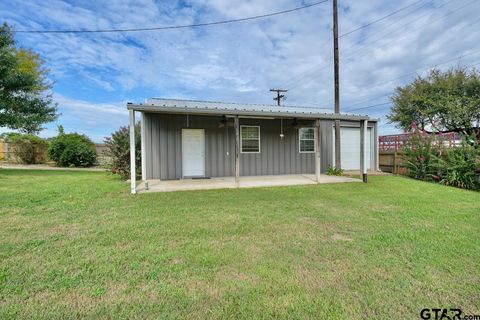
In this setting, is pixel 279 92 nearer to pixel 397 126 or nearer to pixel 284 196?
pixel 397 126

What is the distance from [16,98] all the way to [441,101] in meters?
24.5

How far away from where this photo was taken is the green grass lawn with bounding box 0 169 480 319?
2.03 metres

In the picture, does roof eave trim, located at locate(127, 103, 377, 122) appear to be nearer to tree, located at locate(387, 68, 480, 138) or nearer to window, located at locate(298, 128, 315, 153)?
window, located at locate(298, 128, 315, 153)

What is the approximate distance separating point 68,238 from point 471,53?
21.7 m

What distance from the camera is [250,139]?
1077 centimetres

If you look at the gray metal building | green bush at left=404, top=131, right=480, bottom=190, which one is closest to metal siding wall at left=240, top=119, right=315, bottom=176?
the gray metal building

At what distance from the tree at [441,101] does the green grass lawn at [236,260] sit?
14356 mm

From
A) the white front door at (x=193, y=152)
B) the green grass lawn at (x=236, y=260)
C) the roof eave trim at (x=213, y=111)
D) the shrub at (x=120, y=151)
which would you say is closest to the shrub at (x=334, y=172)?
the roof eave trim at (x=213, y=111)

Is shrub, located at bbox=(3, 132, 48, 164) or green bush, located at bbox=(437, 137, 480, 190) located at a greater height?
shrub, located at bbox=(3, 132, 48, 164)

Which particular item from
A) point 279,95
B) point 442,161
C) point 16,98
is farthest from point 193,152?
point 279,95

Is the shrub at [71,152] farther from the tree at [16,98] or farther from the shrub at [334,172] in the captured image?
the shrub at [334,172]

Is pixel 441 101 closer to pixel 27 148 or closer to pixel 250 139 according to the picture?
pixel 250 139

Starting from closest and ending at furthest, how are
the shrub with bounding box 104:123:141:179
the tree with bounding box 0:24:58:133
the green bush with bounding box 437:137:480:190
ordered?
the green bush with bounding box 437:137:480:190 → the shrub with bounding box 104:123:141:179 → the tree with bounding box 0:24:58:133

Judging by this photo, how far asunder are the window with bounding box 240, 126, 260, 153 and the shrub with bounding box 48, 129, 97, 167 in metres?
11.3
